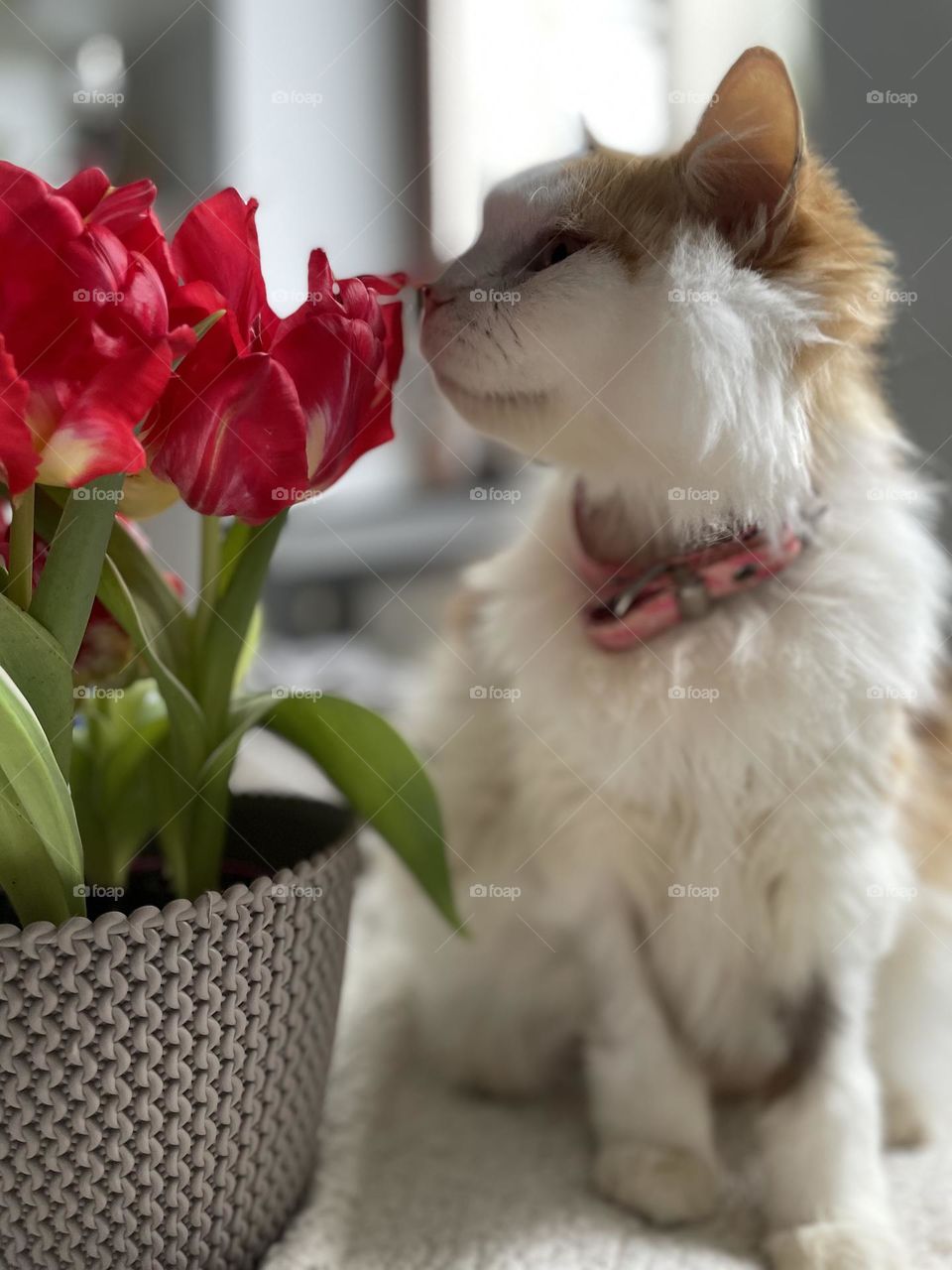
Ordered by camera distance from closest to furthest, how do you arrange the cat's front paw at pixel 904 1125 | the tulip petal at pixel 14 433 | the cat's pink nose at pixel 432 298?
1. the tulip petal at pixel 14 433
2. the cat's pink nose at pixel 432 298
3. the cat's front paw at pixel 904 1125

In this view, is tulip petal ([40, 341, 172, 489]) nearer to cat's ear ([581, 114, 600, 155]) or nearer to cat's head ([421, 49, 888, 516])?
cat's head ([421, 49, 888, 516])

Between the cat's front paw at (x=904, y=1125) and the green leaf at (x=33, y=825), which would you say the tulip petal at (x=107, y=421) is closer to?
the green leaf at (x=33, y=825)

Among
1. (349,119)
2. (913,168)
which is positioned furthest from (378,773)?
(349,119)

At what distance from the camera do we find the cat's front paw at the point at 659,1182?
0.70 meters

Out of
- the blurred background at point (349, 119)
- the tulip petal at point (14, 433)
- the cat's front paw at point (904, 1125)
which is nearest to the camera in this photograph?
the tulip petal at point (14, 433)

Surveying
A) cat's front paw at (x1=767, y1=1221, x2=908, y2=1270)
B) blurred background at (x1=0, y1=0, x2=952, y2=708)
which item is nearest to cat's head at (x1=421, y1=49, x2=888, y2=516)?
cat's front paw at (x1=767, y1=1221, x2=908, y2=1270)

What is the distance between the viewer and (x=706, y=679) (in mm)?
718

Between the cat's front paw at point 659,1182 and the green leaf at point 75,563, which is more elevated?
the green leaf at point 75,563

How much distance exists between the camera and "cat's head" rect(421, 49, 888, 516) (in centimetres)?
60

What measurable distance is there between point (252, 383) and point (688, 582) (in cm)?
34

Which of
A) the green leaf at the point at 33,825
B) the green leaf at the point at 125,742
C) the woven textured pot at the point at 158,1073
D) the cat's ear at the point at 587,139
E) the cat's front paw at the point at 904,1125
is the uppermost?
the cat's ear at the point at 587,139

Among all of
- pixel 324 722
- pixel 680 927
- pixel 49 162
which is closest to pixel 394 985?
pixel 680 927

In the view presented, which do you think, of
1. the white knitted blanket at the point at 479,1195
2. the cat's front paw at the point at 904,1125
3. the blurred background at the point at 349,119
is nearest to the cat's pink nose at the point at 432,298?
the white knitted blanket at the point at 479,1195

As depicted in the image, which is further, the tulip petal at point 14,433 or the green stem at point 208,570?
the green stem at point 208,570
